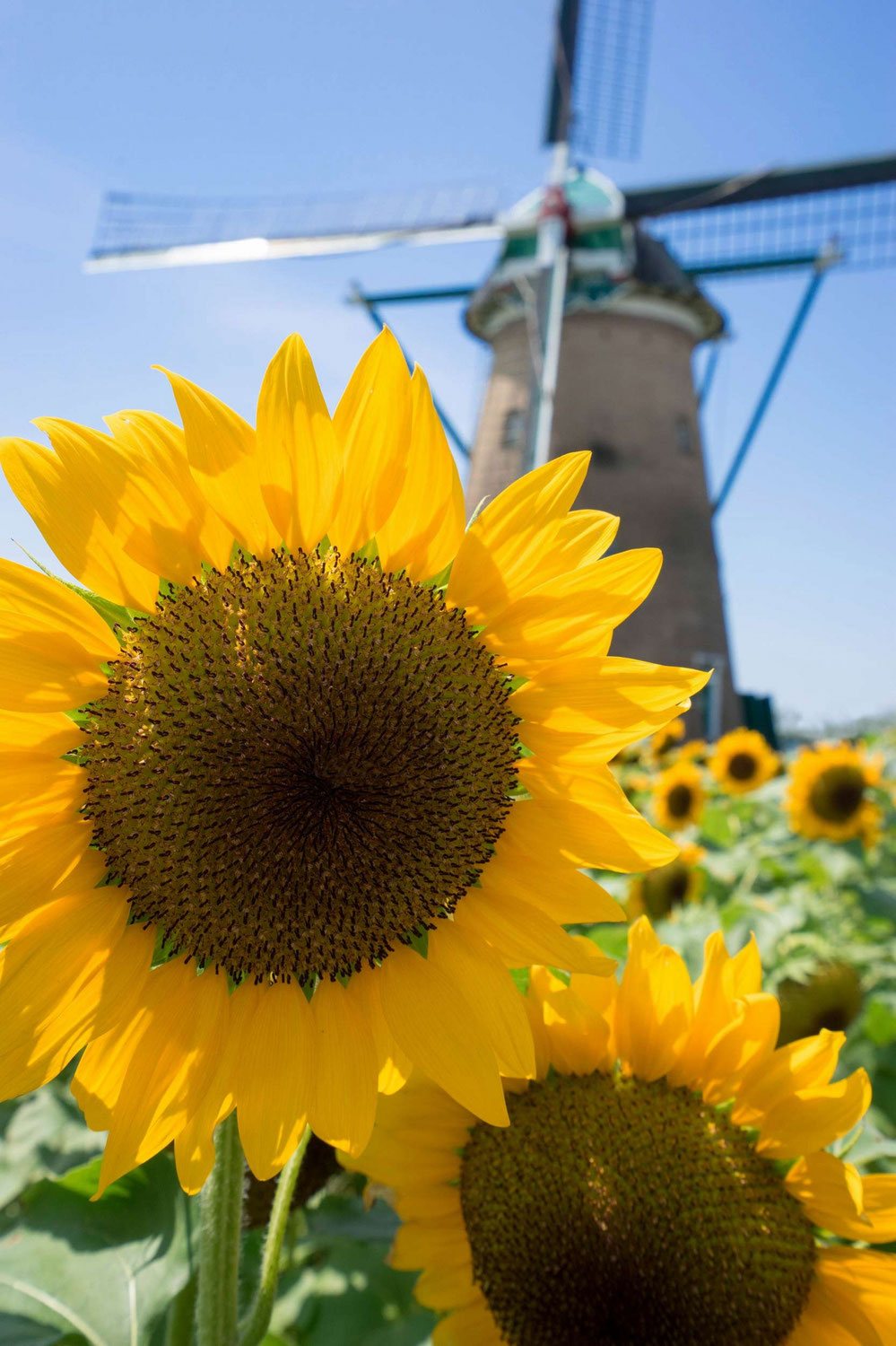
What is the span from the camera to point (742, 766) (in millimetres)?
6832

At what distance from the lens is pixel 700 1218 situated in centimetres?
138

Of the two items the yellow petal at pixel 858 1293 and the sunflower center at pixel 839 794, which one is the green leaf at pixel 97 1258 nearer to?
the yellow petal at pixel 858 1293

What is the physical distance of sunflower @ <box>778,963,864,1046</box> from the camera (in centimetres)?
311

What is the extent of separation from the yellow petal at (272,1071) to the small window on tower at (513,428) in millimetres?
20447

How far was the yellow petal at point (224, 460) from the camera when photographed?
45.9 inches

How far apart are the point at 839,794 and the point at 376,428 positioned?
15.8ft

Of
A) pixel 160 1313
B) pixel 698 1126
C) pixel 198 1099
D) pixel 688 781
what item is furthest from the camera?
pixel 688 781

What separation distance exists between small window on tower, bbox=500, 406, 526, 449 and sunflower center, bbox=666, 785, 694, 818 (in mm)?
15681

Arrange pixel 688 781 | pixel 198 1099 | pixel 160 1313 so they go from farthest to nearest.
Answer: pixel 688 781
pixel 160 1313
pixel 198 1099

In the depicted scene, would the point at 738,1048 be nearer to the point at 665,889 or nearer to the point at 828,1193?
the point at 828,1193

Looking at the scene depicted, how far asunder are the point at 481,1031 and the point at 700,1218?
0.43 m

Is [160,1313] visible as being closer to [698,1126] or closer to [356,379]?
[698,1126]

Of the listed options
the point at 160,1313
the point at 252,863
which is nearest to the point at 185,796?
the point at 252,863

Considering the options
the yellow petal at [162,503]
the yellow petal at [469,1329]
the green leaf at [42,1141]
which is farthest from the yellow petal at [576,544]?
the green leaf at [42,1141]
